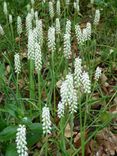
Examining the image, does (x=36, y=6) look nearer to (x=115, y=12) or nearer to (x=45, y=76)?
(x=115, y=12)

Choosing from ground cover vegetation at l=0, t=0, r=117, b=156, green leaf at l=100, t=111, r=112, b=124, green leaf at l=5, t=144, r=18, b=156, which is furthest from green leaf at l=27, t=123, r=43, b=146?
green leaf at l=100, t=111, r=112, b=124

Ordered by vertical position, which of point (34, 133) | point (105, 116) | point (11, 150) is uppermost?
point (105, 116)

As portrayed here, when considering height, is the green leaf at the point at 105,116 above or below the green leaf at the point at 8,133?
above

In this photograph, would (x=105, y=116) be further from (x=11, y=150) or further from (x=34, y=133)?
(x=11, y=150)

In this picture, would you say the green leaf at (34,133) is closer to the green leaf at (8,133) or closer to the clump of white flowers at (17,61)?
the green leaf at (8,133)

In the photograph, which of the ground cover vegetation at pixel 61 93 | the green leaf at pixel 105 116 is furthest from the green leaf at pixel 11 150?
the green leaf at pixel 105 116

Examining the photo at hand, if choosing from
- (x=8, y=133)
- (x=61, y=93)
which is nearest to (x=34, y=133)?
(x=8, y=133)
